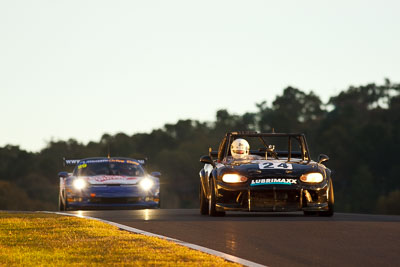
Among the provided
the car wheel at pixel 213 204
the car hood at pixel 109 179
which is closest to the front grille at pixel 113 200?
the car hood at pixel 109 179

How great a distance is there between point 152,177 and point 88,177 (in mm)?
1658

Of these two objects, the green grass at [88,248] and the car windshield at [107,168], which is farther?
the car windshield at [107,168]

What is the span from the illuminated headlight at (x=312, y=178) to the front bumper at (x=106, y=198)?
773 cm

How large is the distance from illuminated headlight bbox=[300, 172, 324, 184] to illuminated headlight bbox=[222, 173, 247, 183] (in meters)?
0.94

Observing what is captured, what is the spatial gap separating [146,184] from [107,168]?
3.40 feet

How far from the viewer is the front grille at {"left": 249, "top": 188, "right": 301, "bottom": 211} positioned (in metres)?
16.9

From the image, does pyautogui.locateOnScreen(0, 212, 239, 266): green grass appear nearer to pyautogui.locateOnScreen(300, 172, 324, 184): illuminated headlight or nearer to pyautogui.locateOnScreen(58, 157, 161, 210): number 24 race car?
pyautogui.locateOnScreen(300, 172, 324, 184): illuminated headlight

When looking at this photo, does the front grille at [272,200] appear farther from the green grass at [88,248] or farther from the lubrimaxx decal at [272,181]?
the green grass at [88,248]

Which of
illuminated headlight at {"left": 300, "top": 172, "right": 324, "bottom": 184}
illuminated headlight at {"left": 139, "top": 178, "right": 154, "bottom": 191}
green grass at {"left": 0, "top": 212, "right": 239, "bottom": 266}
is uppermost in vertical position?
illuminated headlight at {"left": 300, "top": 172, "right": 324, "bottom": 184}

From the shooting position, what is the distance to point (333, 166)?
104 meters

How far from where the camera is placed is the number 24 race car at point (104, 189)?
78.6ft

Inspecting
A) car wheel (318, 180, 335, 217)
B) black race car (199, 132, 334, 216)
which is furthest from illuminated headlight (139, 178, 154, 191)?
car wheel (318, 180, 335, 217)

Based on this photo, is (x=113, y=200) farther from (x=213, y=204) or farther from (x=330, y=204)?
(x=330, y=204)

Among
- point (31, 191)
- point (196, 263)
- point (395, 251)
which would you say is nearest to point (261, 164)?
point (395, 251)
